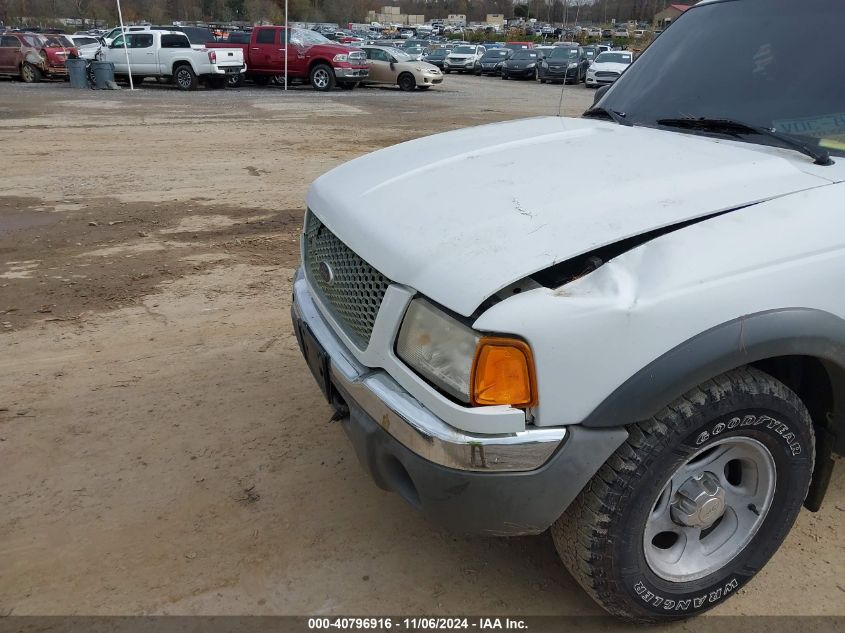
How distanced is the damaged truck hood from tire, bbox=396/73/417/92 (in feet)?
74.4

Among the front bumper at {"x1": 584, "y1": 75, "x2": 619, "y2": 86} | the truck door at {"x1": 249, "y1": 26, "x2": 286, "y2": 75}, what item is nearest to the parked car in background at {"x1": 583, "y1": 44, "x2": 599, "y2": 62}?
the front bumper at {"x1": 584, "y1": 75, "x2": 619, "y2": 86}

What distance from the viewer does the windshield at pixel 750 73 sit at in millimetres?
2559

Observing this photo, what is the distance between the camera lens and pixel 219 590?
254cm

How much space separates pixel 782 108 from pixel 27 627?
341 cm

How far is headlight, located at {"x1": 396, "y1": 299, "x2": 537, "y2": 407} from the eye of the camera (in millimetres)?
1860

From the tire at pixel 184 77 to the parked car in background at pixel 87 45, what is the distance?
3162mm

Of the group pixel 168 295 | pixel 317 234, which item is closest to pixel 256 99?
pixel 168 295

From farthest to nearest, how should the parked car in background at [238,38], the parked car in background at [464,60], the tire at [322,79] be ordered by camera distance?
the parked car in background at [464,60] < the parked car in background at [238,38] < the tire at [322,79]

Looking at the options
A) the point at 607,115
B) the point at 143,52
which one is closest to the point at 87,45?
the point at 143,52

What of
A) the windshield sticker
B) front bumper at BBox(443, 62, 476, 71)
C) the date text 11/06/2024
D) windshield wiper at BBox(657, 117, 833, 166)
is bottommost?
front bumper at BBox(443, 62, 476, 71)

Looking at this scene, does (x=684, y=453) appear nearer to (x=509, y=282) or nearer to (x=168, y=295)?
(x=509, y=282)

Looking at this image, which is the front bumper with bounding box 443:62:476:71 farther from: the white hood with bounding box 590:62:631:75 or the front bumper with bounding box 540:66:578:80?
→ the white hood with bounding box 590:62:631:75

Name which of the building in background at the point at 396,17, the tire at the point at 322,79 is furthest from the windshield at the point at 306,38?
the building in background at the point at 396,17

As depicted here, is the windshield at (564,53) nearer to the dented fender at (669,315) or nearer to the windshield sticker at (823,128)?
the windshield sticker at (823,128)
